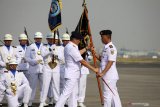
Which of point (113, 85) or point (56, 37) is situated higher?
point (56, 37)

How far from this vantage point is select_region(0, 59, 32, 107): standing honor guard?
15141 mm

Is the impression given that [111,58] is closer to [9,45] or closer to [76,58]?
[76,58]

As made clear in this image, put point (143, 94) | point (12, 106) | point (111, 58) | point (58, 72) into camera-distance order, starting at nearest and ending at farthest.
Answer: point (111, 58) < point (12, 106) < point (58, 72) < point (143, 94)

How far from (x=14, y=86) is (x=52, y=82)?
68.9 inches

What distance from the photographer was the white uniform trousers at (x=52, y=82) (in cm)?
1652

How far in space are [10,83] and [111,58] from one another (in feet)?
10.9

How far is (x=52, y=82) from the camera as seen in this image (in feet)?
55.0

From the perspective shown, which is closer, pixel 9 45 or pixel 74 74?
pixel 74 74

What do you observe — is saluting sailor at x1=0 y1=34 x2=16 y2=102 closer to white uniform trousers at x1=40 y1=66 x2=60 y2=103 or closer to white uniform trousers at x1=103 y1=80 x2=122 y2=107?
white uniform trousers at x1=40 y1=66 x2=60 y2=103

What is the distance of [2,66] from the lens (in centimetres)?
1694

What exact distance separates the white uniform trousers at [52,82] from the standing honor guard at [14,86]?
702 mm

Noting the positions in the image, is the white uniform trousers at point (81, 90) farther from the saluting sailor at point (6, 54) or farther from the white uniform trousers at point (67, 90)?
the white uniform trousers at point (67, 90)

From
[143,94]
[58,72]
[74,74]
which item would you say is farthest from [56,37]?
[143,94]

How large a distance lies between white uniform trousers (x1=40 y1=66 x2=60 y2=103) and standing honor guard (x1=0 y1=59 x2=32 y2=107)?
702 millimetres
